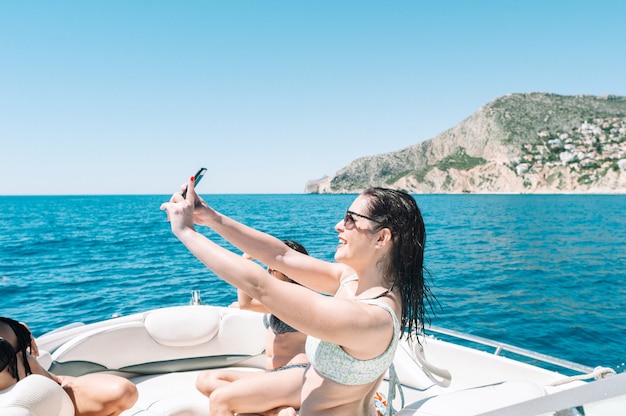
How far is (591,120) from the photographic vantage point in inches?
4656

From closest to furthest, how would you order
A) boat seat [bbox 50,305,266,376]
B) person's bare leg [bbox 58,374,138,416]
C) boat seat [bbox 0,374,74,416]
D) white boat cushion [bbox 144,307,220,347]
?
boat seat [bbox 0,374,74,416]
person's bare leg [bbox 58,374,138,416]
boat seat [bbox 50,305,266,376]
white boat cushion [bbox 144,307,220,347]

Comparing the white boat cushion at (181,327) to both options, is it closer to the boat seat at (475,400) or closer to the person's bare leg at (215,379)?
the person's bare leg at (215,379)

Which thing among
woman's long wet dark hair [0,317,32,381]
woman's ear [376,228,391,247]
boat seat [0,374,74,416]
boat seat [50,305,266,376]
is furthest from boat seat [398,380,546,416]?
boat seat [50,305,266,376]

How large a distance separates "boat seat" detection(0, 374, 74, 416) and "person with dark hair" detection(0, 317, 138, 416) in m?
0.46

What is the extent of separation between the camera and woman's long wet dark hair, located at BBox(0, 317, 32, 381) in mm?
2549

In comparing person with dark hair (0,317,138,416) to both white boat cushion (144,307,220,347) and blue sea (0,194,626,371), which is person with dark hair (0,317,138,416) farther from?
blue sea (0,194,626,371)

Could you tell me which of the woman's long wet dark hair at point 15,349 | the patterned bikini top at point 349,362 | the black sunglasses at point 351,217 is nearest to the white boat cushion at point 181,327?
the woman's long wet dark hair at point 15,349

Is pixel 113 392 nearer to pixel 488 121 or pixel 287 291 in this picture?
pixel 287 291

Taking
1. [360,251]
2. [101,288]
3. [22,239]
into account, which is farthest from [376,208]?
[22,239]

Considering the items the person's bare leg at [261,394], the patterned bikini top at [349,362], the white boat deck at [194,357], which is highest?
the patterned bikini top at [349,362]

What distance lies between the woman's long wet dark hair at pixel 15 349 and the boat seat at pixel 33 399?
32 cm

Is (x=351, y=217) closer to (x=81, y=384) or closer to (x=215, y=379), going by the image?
(x=215, y=379)

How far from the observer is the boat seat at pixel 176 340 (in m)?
4.32

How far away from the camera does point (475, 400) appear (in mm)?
2240
